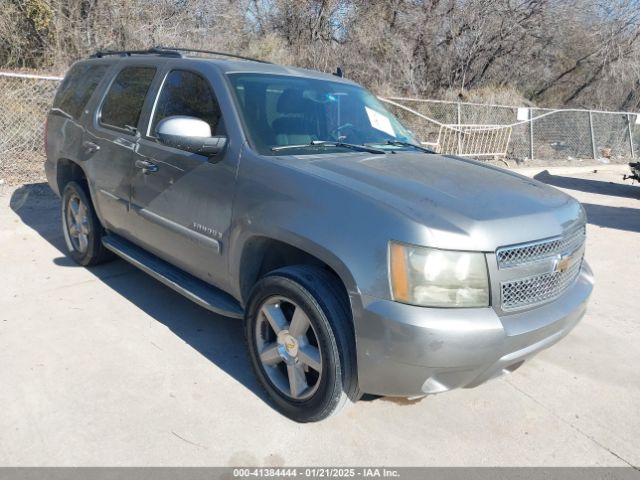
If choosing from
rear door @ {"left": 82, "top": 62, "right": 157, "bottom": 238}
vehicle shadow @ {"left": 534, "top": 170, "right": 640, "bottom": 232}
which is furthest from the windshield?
vehicle shadow @ {"left": 534, "top": 170, "right": 640, "bottom": 232}

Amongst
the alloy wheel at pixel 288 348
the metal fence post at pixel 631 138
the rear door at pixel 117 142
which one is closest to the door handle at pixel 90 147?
the rear door at pixel 117 142

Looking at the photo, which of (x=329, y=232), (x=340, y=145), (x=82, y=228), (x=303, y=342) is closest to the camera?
(x=329, y=232)

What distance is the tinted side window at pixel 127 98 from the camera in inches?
165

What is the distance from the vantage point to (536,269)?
8.66 feet

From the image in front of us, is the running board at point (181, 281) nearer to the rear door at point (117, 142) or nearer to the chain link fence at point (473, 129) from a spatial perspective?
the rear door at point (117, 142)

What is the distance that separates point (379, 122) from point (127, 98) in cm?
204

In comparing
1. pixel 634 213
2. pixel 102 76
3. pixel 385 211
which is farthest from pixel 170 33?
pixel 385 211

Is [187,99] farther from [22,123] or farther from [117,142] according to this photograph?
[22,123]

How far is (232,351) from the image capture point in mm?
3691

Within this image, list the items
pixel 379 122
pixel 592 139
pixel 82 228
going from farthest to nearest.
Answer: pixel 592 139 < pixel 82 228 < pixel 379 122

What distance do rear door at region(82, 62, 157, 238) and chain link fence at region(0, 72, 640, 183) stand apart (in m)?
4.30

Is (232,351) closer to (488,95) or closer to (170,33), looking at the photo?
(170,33)

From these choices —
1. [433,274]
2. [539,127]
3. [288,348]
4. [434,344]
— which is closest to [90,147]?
[288,348]

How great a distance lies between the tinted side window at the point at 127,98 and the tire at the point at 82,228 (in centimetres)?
79
